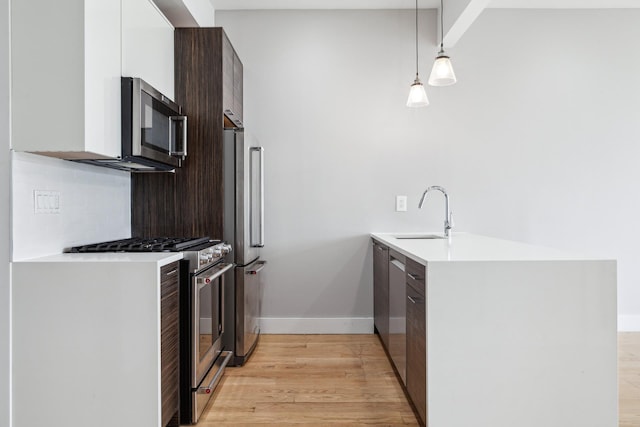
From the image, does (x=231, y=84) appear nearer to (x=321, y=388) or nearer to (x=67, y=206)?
(x=67, y=206)

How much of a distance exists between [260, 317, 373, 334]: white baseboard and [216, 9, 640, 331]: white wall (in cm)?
4

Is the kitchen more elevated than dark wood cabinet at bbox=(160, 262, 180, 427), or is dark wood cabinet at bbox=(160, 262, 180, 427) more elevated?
the kitchen

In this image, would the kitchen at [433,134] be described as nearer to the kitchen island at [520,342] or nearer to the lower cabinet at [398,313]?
the lower cabinet at [398,313]

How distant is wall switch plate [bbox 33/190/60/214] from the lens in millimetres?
1863

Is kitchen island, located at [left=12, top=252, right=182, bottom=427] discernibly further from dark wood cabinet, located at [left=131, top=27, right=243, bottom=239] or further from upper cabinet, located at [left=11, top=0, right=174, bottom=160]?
dark wood cabinet, located at [left=131, top=27, right=243, bottom=239]

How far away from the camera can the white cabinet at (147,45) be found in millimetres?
2094

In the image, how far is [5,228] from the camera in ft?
5.63

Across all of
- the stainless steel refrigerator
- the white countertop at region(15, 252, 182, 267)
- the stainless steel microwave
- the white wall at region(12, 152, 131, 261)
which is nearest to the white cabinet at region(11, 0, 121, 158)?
the white wall at region(12, 152, 131, 261)

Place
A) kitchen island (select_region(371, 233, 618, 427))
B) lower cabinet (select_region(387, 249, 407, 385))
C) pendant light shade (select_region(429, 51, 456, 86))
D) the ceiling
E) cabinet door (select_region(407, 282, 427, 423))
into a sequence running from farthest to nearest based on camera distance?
1. the ceiling
2. pendant light shade (select_region(429, 51, 456, 86))
3. lower cabinet (select_region(387, 249, 407, 385))
4. cabinet door (select_region(407, 282, 427, 423))
5. kitchen island (select_region(371, 233, 618, 427))

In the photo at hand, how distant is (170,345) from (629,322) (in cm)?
367

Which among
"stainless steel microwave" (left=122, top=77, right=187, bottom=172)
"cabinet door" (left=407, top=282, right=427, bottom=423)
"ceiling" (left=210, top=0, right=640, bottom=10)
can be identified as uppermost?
"ceiling" (left=210, top=0, right=640, bottom=10)

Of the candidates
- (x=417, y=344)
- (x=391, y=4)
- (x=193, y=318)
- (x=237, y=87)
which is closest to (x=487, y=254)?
(x=417, y=344)

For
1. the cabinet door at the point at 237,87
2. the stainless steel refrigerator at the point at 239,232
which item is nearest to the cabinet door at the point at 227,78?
the cabinet door at the point at 237,87

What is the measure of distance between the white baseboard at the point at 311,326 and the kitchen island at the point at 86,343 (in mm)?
1832
